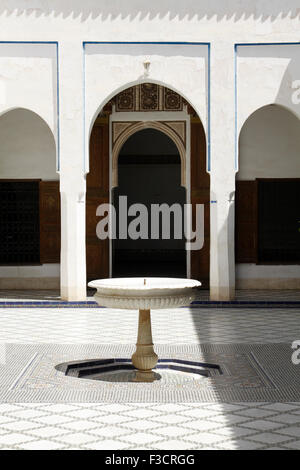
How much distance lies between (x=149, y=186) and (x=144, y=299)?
10059 mm

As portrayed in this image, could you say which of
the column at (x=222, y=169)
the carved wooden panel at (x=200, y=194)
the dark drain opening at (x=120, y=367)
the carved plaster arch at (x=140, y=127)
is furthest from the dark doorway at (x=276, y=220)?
the dark drain opening at (x=120, y=367)

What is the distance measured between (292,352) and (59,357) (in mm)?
1543

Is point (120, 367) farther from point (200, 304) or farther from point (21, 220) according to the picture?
point (21, 220)

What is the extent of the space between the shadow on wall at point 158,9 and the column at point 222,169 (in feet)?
1.24

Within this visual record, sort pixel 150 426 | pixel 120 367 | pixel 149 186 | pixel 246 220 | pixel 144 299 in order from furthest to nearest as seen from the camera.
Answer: pixel 149 186 < pixel 246 220 < pixel 120 367 < pixel 144 299 < pixel 150 426

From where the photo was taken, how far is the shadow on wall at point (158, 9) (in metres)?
7.69

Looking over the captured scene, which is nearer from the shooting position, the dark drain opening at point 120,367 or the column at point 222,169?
the dark drain opening at point 120,367

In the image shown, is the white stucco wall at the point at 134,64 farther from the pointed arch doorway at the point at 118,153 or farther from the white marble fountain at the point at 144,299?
the white marble fountain at the point at 144,299

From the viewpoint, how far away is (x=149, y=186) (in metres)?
14.3

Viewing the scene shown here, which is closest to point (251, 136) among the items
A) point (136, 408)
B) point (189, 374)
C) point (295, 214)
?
point (295, 214)

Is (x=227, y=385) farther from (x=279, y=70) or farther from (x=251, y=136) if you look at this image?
(x=251, y=136)

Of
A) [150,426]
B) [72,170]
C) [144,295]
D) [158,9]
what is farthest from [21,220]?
[150,426]

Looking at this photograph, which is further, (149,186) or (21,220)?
(149,186)

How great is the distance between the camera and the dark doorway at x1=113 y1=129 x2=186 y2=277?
13.8m
